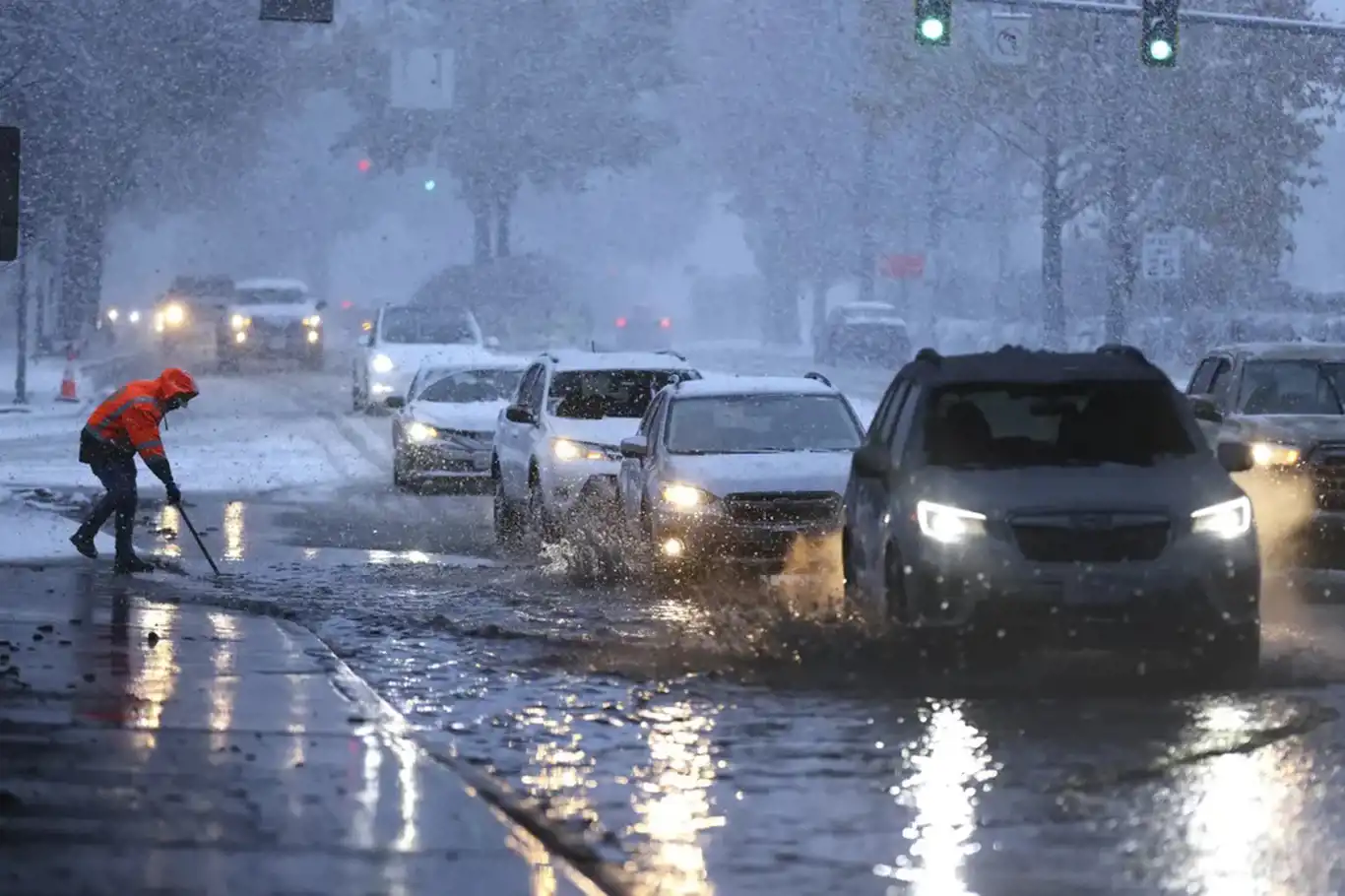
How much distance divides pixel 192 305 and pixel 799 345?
35.7 meters

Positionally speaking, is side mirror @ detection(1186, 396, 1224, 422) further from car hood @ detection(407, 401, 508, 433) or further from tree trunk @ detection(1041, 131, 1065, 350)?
tree trunk @ detection(1041, 131, 1065, 350)

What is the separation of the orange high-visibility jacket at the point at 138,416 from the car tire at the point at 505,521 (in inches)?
194

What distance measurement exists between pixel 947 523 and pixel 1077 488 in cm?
66

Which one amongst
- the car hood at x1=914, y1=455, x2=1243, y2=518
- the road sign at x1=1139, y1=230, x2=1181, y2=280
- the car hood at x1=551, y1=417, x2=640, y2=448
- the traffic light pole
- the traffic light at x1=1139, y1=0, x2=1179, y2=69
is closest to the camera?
the car hood at x1=914, y1=455, x2=1243, y2=518

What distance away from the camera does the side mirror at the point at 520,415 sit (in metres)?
22.1

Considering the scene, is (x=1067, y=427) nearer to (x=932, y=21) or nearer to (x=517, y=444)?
(x=517, y=444)

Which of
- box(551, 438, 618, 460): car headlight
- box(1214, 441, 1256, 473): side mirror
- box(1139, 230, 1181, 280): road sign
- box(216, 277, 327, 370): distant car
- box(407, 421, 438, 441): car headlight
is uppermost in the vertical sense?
box(1139, 230, 1181, 280): road sign

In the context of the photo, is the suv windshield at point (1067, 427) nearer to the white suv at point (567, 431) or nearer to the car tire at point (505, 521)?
the white suv at point (567, 431)

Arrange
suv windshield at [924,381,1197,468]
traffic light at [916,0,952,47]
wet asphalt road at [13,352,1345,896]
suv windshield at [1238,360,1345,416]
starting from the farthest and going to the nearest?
traffic light at [916,0,952,47] < suv windshield at [1238,360,1345,416] < suv windshield at [924,381,1197,468] < wet asphalt road at [13,352,1345,896]

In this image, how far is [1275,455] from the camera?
19359 millimetres

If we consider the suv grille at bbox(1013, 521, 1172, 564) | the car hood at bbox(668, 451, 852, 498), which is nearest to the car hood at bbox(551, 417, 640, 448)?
the car hood at bbox(668, 451, 852, 498)

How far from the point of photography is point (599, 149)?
314 ft

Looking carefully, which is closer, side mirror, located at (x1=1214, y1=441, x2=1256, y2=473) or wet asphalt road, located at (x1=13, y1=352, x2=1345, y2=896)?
wet asphalt road, located at (x1=13, y1=352, x2=1345, y2=896)

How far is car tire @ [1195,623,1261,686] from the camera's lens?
1312cm
